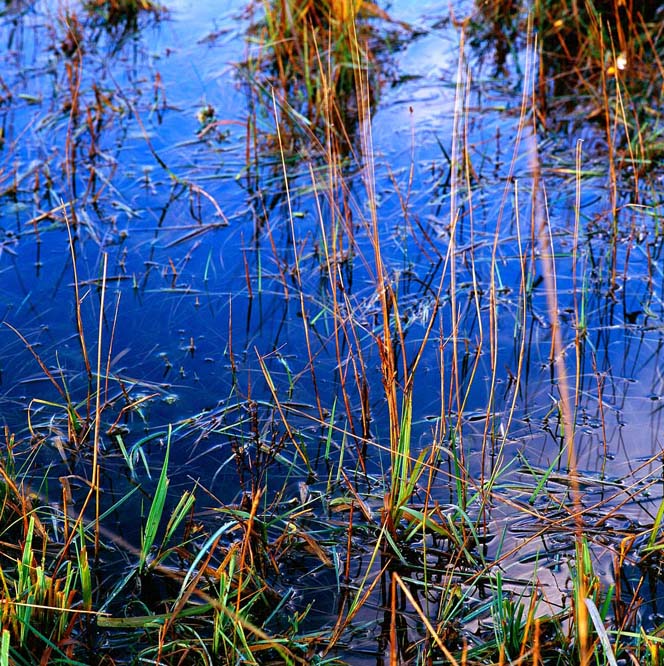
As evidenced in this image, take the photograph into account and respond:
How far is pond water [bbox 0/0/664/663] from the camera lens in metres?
2.08

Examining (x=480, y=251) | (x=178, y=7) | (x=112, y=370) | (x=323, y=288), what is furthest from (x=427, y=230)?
(x=178, y=7)

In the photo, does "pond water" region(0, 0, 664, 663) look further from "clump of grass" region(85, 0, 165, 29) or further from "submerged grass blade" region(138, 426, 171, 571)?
"clump of grass" region(85, 0, 165, 29)

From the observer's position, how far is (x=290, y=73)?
13.7 ft

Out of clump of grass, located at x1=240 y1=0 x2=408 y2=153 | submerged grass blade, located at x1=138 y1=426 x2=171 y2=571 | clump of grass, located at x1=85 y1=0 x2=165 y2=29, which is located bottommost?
submerged grass blade, located at x1=138 y1=426 x2=171 y2=571

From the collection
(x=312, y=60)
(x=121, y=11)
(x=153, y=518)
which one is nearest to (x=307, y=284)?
(x=153, y=518)

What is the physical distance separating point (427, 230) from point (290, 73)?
155cm

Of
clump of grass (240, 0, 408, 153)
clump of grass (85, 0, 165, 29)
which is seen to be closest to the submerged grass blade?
clump of grass (240, 0, 408, 153)

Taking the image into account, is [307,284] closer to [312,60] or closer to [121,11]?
[312,60]

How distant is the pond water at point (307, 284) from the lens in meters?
2.08

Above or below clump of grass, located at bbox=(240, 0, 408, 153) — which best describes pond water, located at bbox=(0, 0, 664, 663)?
below

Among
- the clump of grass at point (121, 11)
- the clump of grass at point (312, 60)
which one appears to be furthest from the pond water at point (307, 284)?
the clump of grass at point (121, 11)

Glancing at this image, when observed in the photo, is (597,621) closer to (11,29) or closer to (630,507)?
(630,507)

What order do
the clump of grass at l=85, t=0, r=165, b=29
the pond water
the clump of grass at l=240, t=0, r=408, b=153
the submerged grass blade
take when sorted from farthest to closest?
the clump of grass at l=85, t=0, r=165, b=29 < the clump of grass at l=240, t=0, r=408, b=153 < the pond water < the submerged grass blade

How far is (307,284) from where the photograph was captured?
2893mm
